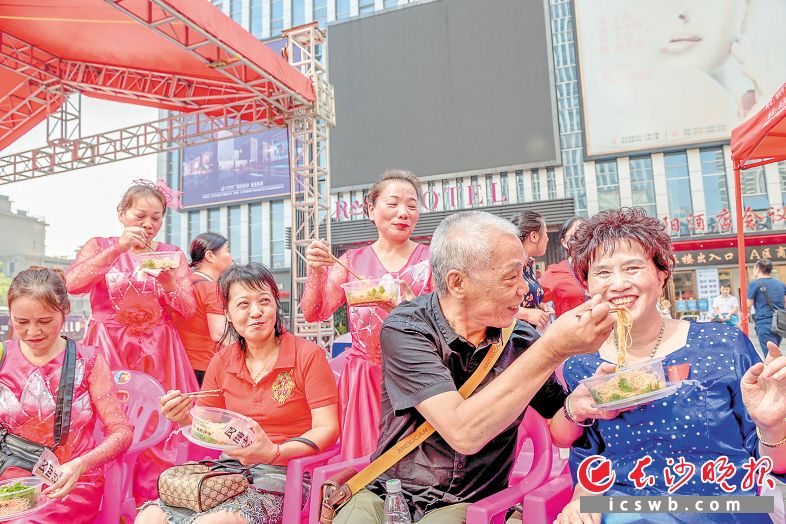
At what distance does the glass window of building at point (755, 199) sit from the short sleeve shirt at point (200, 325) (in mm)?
19007

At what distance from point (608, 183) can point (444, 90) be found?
730cm

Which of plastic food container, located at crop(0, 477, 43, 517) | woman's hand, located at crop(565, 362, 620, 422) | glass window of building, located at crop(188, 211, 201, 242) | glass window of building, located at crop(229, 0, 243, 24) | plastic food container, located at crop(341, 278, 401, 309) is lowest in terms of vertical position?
plastic food container, located at crop(0, 477, 43, 517)

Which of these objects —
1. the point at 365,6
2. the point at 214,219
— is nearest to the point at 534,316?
the point at 365,6

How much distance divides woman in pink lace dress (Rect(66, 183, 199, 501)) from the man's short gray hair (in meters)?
1.57

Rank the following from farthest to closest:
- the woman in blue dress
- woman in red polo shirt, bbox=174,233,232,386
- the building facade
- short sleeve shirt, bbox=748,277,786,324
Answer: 1. the building facade
2. short sleeve shirt, bbox=748,277,786,324
3. woman in red polo shirt, bbox=174,233,232,386
4. the woman in blue dress

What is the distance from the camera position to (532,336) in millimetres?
1608

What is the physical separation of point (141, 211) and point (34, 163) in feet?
31.9

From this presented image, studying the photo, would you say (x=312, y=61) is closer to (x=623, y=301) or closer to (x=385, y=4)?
(x=623, y=301)

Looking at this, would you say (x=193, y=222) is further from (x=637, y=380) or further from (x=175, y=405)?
(x=637, y=380)

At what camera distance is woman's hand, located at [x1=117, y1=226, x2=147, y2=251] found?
241 centimetres

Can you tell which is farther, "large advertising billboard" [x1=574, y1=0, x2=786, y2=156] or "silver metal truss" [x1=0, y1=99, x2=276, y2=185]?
"large advertising billboard" [x1=574, y1=0, x2=786, y2=156]

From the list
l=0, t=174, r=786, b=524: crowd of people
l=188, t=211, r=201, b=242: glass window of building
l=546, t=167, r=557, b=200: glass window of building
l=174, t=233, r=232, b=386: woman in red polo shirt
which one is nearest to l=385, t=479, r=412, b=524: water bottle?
l=0, t=174, r=786, b=524: crowd of people

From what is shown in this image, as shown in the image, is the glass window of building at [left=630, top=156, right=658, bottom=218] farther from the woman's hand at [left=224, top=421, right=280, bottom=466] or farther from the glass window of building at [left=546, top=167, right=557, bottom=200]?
the woman's hand at [left=224, top=421, right=280, bottom=466]

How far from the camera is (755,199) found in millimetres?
17750
